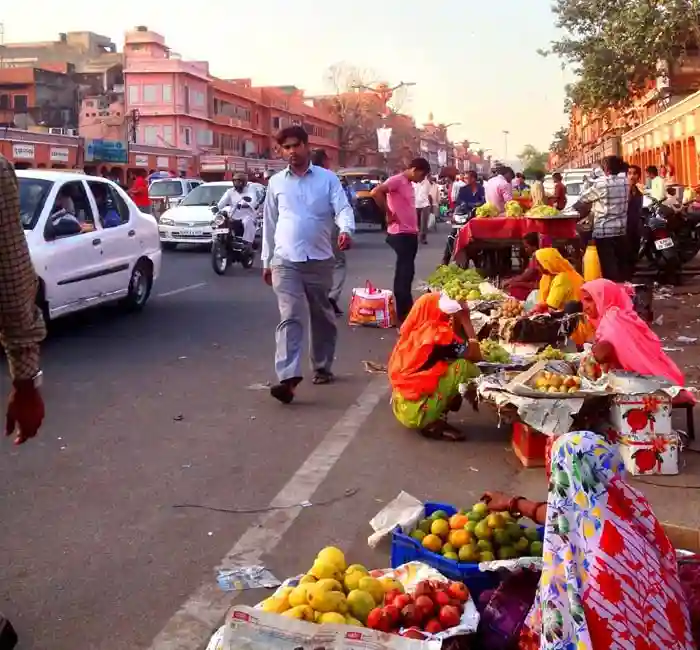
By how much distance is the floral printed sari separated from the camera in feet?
8.30

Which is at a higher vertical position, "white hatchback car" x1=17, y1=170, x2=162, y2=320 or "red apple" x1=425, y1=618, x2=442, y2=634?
"white hatchback car" x1=17, y1=170, x2=162, y2=320

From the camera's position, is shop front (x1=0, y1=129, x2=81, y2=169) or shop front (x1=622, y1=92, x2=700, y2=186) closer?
shop front (x1=622, y1=92, x2=700, y2=186)

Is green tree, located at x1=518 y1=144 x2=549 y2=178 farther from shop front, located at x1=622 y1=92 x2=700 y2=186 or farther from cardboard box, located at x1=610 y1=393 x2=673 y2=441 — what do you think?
cardboard box, located at x1=610 y1=393 x2=673 y2=441

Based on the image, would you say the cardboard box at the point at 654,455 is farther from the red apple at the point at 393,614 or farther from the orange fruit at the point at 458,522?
the red apple at the point at 393,614

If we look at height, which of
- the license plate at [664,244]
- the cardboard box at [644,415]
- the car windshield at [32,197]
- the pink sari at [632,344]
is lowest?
the cardboard box at [644,415]

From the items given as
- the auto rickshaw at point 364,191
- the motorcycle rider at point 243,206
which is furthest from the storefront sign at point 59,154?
the motorcycle rider at point 243,206

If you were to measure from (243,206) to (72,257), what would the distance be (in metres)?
8.34

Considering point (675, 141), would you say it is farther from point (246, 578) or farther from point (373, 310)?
point (246, 578)

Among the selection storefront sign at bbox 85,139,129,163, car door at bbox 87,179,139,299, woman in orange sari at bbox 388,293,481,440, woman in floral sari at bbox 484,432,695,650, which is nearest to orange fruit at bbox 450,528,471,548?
woman in floral sari at bbox 484,432,695,650

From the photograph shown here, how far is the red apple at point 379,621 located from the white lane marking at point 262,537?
0.72m

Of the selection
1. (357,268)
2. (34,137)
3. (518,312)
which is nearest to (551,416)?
(518,312)

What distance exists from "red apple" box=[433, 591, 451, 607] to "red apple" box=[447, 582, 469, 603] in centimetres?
5

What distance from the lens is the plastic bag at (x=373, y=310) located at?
1048 centimetres

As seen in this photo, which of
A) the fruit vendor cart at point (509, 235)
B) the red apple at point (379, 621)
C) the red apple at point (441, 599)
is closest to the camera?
the red apple at point (379, 621)
